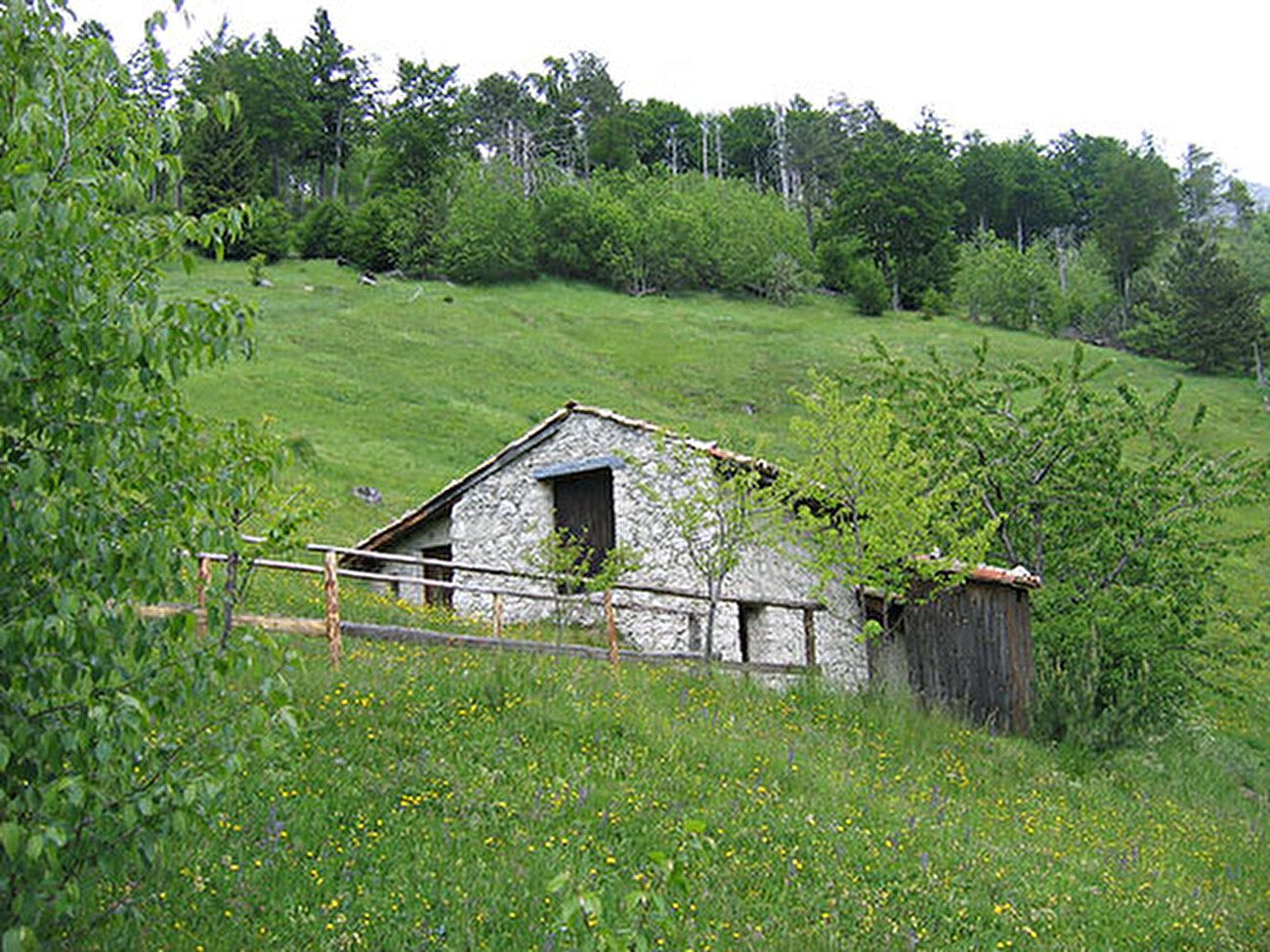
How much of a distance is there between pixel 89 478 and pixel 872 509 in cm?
1310

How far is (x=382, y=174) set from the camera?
275ft

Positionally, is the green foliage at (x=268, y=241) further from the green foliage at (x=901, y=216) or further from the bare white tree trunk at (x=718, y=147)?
the bare white tree trunk at (x=718, y=147)

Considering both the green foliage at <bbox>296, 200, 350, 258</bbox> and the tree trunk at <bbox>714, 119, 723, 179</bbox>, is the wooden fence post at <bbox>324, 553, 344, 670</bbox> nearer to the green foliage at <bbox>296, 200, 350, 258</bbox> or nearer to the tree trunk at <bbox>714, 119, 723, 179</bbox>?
the green foliage at <bbox>296, 200, 350, 258</bbox>

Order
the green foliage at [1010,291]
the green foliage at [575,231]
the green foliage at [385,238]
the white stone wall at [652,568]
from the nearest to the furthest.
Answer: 1. the white stone wall at [652,568]
2. the green foliage at [385,238]
3. the green foliage at [575,231]
4. the green foliage at [1010,291]

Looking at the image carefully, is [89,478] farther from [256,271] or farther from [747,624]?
[256,271]

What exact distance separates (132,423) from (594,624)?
14161 millimetres

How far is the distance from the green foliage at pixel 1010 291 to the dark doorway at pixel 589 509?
62.5 m

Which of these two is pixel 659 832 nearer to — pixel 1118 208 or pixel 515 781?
pixel 515 781

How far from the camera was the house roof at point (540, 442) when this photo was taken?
683 inches

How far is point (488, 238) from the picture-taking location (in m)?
71.9

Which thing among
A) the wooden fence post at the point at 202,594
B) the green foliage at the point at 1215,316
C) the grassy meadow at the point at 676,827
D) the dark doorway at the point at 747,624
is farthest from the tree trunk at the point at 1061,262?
the wooden fence post at the point at 202,594

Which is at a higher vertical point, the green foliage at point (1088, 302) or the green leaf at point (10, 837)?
the green foliage at point (1088, 302)

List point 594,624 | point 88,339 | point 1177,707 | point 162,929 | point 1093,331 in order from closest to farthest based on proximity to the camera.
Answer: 1. point 88,339
2. point 162,929
3. point 594,624
4. point 1177,707
5. point 1093,331

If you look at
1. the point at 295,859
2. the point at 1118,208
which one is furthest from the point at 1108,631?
the point at 1118,208
